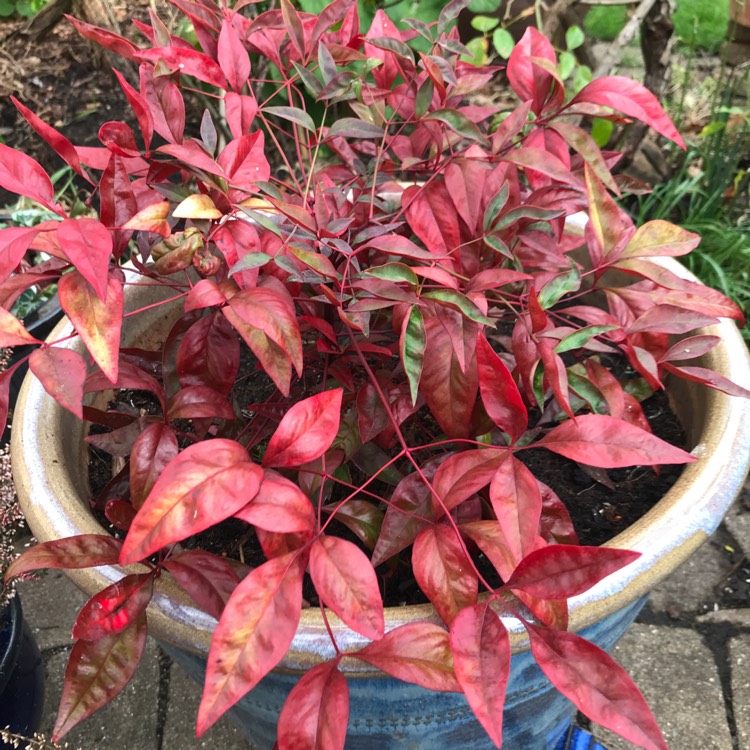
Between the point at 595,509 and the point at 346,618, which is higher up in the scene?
the point at 346,618

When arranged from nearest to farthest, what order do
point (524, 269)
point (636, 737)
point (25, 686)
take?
1. point (636, 737)
2. point (524, 269)
3. point (25, 686)

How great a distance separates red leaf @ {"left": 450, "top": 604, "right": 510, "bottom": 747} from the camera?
21.4 inches

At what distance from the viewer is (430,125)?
34.7 inches

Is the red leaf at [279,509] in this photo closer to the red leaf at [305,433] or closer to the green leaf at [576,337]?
the red leaf at [305,433]

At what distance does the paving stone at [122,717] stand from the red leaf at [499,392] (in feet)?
3.37

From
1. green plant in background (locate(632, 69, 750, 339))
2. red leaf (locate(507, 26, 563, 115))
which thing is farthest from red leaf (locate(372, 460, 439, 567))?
green plant in background (locate(632, 69, 750, 339))

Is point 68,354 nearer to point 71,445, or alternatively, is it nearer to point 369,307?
point 369,307

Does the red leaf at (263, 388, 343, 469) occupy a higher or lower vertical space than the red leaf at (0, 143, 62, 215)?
lower

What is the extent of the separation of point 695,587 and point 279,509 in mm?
1278

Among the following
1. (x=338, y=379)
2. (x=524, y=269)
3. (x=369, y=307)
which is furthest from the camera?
(x=524, y=269)

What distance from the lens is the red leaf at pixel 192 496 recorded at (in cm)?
51

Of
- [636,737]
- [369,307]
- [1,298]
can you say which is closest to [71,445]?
[1,298]

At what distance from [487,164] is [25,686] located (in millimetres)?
1126

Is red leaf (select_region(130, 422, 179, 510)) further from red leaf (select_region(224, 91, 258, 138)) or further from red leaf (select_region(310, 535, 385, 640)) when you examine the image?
red leaf (select_region(224, 91, 258, 138))
